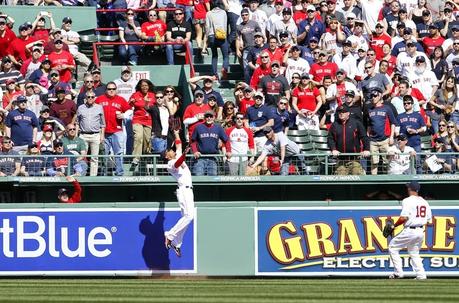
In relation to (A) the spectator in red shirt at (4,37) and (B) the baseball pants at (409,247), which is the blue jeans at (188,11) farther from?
(B) the baseball pants at (409,247)

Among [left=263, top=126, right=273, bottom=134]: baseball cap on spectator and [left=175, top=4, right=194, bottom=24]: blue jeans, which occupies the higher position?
[left=175, top=4, right=194, bottom=24]: blue jeans

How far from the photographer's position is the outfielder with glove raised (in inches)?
878

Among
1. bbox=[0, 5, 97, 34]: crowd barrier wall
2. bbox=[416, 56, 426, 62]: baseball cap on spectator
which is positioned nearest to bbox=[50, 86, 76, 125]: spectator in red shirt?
bbox=[0, 5, 97, 34]: crowd barrier wall

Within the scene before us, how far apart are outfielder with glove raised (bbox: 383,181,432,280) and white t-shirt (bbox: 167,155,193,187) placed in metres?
3.72

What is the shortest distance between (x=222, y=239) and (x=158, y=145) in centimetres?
277

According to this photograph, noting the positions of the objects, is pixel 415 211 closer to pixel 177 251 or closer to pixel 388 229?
pixel 388 229

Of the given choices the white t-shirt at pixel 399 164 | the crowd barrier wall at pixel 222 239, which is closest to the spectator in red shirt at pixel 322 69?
the white t-shirt at pixel 399 164

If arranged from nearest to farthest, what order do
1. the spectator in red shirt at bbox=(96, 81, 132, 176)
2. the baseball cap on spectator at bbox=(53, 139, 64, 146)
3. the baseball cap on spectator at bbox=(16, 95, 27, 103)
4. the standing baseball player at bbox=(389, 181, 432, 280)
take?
the standing baseball player at bbox=(389, 181, 432, 280) < the baseball cap on spectator at bbox=(53, 139, 64, 146) < the baseball cap on spectator at bbox=(16, 95, 27, 103) < the spectator in red shirt at bbox=(96, 81, 132, 176)

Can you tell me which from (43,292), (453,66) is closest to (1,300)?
(43,292)

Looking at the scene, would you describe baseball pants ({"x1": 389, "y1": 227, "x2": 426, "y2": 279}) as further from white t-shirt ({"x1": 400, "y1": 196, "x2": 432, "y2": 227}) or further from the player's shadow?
the player's shadow

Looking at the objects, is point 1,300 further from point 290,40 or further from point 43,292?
point 290,40

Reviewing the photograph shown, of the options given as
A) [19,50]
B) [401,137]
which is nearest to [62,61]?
[19,50]

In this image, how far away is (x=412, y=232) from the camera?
878 inches

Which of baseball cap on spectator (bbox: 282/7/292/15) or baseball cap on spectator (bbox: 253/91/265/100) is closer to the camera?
baseball cap on spectator (bbox: 253/91/265/100)
